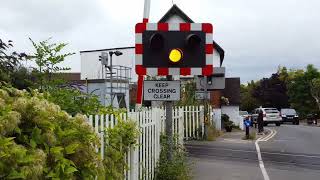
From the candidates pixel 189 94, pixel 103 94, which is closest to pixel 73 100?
pixel 103 94

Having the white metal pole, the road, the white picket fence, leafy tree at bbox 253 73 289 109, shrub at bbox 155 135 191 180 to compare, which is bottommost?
the road

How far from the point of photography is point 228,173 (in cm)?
1286

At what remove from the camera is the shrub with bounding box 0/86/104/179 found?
3.60m

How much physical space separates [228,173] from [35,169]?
9607mm

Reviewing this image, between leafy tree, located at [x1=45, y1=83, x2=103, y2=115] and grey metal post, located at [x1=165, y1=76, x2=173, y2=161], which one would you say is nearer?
leafy tree, located at [x1=45, y1=83, x2=103, y2=115]

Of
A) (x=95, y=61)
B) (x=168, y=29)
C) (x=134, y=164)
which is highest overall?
(x=95, y=61)

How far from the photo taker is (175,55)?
918 centimetres

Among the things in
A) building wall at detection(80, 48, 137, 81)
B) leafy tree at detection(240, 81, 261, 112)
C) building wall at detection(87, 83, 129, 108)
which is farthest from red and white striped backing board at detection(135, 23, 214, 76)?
leafy tree at detection(240, 81, 261, 112)

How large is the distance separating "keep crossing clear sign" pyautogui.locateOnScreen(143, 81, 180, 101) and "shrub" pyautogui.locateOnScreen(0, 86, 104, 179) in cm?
475

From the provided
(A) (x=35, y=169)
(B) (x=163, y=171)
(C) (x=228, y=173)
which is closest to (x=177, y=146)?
(B) (x=163, y=171)

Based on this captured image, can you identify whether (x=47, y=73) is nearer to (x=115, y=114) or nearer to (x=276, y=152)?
(x=115, y=114)

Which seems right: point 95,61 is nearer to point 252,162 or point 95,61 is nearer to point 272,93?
point 252,162

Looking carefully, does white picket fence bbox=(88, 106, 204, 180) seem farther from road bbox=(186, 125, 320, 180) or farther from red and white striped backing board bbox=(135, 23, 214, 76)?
road bbox=(186, 125, 320, 180)

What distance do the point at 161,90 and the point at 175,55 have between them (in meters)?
0.74
